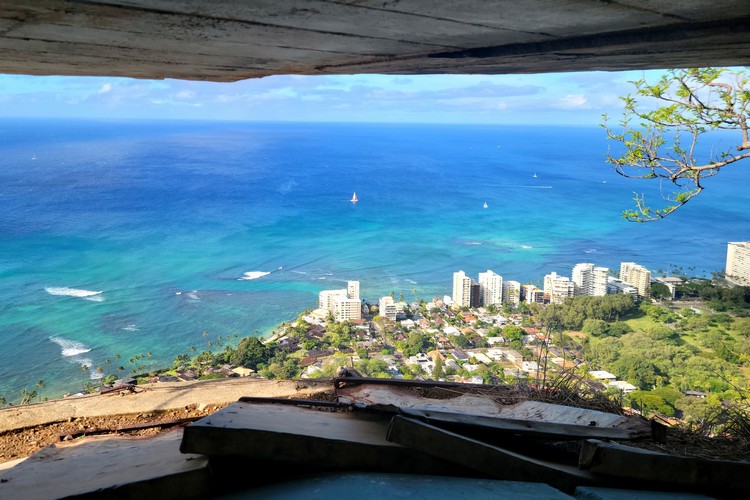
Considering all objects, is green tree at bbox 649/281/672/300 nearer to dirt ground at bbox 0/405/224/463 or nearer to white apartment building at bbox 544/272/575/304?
white apartment building at bbox 544/272/575/304

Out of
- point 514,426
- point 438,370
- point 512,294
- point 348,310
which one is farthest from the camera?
point 512,294

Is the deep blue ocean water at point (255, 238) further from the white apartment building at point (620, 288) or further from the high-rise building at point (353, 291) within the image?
the white apartment building at point (620, 288)

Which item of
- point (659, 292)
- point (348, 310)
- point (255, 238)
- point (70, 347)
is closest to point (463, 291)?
point (348, 310)

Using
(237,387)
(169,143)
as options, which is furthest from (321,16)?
(169,143)

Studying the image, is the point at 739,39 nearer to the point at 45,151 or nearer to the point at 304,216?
the point at 304,216

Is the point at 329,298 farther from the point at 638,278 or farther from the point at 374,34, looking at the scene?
the point at 374,34

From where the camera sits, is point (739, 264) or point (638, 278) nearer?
point (739, 264)
